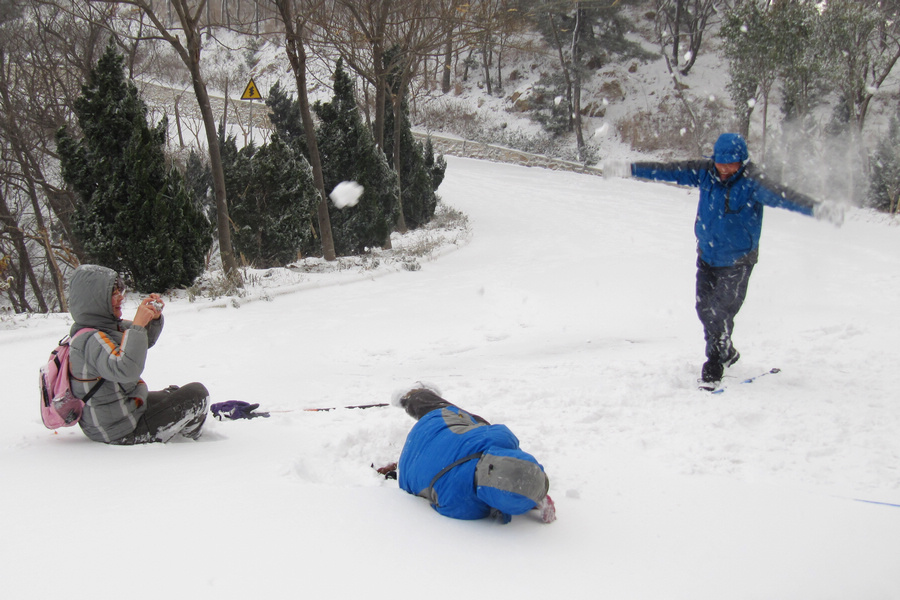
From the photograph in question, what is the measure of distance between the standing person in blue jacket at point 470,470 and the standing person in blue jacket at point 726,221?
249 cm

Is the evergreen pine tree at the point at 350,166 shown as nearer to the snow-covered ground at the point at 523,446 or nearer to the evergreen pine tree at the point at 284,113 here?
the snow-covered ground at the point at 523,446

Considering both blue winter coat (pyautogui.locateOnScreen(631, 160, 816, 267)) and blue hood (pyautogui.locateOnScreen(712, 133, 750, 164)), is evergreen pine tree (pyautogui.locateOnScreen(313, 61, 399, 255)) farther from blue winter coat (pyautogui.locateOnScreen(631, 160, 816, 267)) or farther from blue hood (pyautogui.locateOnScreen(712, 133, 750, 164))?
blue hood (pyautogui.locateOnScreen(712, 133, 750, 164))

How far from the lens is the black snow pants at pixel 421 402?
126 inches

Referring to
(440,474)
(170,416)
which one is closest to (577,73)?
(170,416)

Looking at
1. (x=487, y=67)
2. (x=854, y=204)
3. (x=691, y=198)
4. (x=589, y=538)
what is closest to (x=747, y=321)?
(x=589, y=538)

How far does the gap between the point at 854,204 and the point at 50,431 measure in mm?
23979

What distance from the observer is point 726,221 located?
443 cm

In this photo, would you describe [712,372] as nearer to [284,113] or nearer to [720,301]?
[720,301]

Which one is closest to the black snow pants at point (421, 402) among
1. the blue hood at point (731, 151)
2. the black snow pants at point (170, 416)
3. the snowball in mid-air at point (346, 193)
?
the black snow pants at point (170, 416)

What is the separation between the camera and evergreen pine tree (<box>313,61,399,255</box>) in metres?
14.0

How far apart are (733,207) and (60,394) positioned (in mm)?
4378

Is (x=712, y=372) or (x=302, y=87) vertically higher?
(x=302, y=87)

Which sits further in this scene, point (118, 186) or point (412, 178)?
point (412, 178)

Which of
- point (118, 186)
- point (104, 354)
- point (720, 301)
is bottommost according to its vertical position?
point (720, 301)
